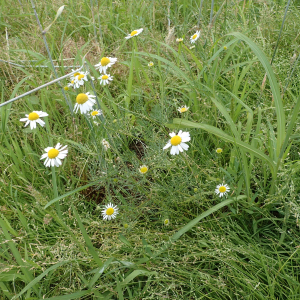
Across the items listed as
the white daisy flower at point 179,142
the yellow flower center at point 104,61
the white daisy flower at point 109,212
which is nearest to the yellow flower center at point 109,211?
the white daisy flower at point 109,212

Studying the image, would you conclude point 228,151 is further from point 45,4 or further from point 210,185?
point 45,4

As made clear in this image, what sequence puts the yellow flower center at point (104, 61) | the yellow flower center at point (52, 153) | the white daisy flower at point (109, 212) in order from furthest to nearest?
the yellow flower center at point (104, 61) < the white daisy flower at point (109, 212) < the yellow flower center at point (52, 153)

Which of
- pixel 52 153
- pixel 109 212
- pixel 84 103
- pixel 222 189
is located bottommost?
pixel 109 212

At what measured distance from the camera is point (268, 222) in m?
1.07

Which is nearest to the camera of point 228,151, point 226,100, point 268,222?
point 268,222

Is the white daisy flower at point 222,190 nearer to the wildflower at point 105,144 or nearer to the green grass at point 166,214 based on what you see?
the green grass at point 166,214

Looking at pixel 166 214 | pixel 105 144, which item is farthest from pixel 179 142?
pixel 105 144

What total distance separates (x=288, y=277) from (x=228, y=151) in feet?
1.98

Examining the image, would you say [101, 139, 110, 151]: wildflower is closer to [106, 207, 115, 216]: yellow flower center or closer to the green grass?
the green grass

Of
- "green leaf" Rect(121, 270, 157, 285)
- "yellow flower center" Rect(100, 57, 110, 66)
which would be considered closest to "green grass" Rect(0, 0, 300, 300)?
"green leaf" Rect(121, 270, 157, 285)

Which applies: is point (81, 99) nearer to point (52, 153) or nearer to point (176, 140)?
point (52, 153)

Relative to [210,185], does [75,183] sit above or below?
below

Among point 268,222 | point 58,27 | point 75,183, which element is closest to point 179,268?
point 268,222

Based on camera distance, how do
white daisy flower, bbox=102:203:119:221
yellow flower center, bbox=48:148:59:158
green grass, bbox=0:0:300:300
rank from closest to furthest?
green grass, bbox=0:0:300:300
yellow flower center, bbox=48:148:59:158
white daisy flower, bbox=102:203:119:221
